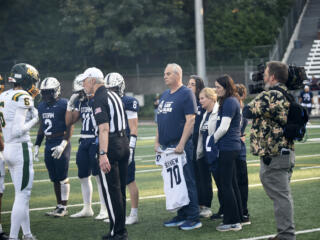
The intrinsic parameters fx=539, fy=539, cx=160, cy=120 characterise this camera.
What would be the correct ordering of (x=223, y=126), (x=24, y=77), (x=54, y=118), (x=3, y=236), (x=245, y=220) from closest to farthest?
(x=24, y=77)
(x=223, y=126)
(x=3, y=236)
(x=245, y=220)
(x=54, y=118)

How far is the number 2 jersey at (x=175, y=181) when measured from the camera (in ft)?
24.1

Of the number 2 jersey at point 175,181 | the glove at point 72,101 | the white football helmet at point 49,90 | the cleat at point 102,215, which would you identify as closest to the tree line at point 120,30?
the white football helmet at point 49,90

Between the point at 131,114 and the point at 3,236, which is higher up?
the point at 131,114

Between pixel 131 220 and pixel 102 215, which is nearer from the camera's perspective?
pixel 131 220

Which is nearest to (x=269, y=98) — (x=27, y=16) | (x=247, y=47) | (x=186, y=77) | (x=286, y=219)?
(x=286, y=219)

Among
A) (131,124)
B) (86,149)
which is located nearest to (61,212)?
(86,149)

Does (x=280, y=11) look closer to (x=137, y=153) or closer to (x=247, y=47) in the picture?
(x=247, y=47)

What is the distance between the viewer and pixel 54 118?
345 inches

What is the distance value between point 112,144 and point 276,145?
201 centimetres

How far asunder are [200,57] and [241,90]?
17.5 m

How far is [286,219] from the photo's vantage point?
6047mm

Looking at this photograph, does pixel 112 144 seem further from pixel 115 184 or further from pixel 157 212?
pixel 157 212

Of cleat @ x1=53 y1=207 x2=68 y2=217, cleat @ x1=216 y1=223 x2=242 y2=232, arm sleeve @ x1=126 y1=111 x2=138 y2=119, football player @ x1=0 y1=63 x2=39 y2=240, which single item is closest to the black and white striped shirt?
football player @ x1=0 y1=63 x2=39 y2=240

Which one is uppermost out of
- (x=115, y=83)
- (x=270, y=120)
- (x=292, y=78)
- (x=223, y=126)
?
(x=115, y=83)
